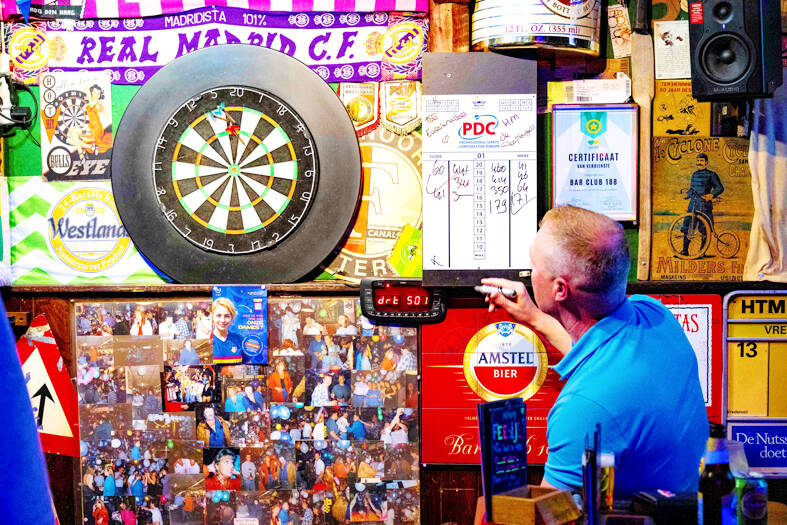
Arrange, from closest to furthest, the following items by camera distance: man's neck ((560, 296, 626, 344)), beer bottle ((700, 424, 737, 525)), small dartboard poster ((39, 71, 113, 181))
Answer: beer bottle ((700, 424, 737, 525)) → man's neck ((560, 296, 626, 344)) → small dartboard poster ((39, 71, 113, 181))

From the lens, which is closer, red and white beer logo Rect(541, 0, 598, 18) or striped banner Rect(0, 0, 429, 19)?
red and white beer logo Rect(541, 0, 598, 18)

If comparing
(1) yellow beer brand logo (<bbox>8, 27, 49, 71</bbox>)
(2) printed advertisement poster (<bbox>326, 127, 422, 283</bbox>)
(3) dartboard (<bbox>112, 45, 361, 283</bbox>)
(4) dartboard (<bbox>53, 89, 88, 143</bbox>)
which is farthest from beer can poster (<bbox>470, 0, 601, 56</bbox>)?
(1) yellow beer brand logo (<bbox>8, 27, 49, 71</bbox>)

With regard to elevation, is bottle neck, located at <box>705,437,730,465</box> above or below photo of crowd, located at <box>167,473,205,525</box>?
above

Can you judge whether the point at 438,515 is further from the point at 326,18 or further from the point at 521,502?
the point at 326,18

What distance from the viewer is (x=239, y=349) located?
11.8 feet

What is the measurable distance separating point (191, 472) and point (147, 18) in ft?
7.41

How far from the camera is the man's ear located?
2449mm

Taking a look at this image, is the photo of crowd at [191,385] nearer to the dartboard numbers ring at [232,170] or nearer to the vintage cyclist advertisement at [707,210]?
the dartboard numbers ring at [232,170]

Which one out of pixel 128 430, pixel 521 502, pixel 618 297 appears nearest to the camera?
pixel 521 502

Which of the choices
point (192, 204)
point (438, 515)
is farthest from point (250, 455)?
point (192, 204)

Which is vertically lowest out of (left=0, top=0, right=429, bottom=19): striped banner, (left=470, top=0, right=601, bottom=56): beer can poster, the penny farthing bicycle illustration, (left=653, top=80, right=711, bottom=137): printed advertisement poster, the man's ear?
the man's ear

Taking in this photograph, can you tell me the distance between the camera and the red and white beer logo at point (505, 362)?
3.53 m

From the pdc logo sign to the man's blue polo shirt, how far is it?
1.36 metres

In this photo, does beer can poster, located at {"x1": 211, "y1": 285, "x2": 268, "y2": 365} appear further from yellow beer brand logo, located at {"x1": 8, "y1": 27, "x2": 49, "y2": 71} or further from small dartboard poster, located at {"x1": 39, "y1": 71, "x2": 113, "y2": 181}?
yellow beer brand logo, located at {"x1": 8, "y1": 27, "x2": 49, "y2": 71}
